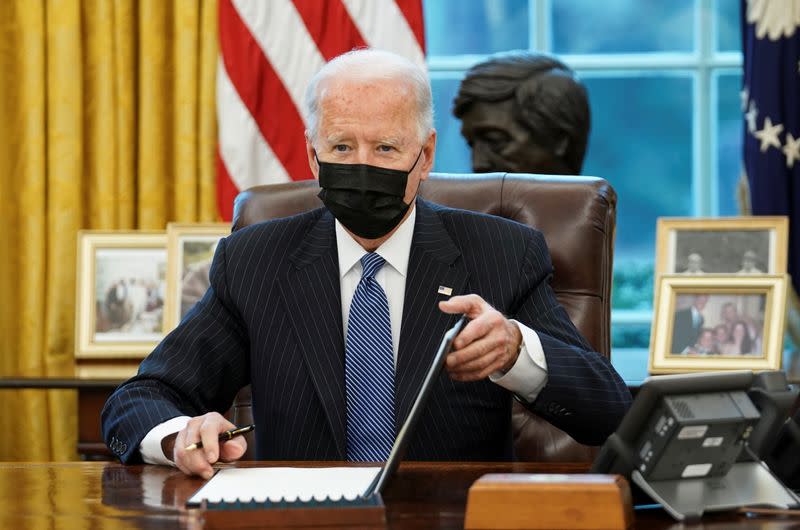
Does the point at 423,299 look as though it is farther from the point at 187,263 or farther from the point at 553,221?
the point at 187,263

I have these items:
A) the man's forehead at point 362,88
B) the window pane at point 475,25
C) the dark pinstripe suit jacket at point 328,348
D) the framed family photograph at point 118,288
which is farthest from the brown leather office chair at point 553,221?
the window pane at point 475,25

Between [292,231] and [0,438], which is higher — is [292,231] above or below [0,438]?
above

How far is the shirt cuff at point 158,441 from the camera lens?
180 cm

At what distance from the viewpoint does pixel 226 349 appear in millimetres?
2162

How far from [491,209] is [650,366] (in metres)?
0.91

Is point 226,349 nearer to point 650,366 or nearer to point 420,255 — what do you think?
point 420,255

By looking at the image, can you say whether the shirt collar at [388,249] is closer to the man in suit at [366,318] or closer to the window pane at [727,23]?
the man in suit at [366,318]

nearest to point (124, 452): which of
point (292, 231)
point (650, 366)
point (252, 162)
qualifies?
point (292, 231)

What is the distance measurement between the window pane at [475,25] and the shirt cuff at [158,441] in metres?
2.58

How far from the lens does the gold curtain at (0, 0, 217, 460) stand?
3.69 m

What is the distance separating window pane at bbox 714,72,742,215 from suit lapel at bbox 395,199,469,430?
6.92 feet

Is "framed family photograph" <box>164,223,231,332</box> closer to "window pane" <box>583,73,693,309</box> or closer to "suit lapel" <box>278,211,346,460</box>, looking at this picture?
"suit lapel" <box>278,211,346,460</box>

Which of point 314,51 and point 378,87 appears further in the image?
point 314,51

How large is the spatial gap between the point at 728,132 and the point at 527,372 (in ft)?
8.18
